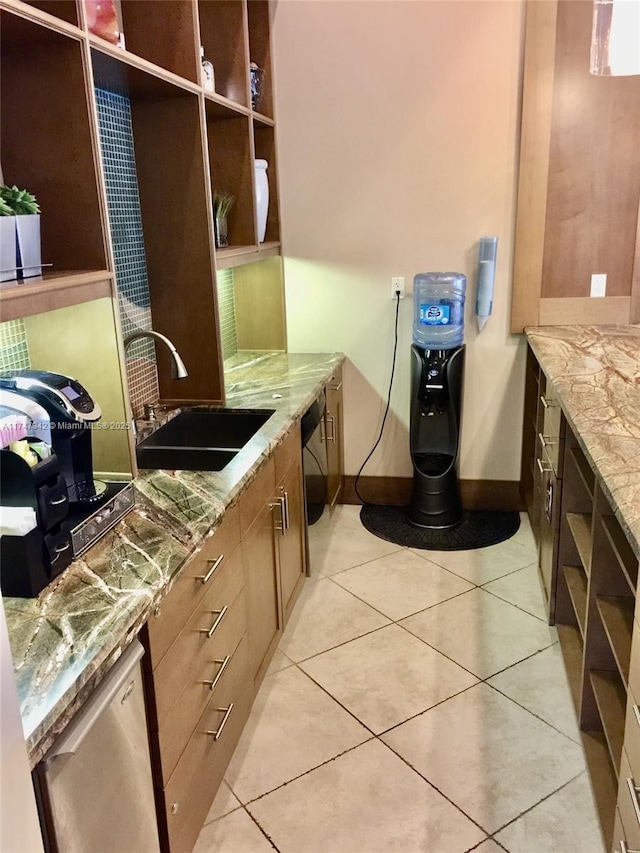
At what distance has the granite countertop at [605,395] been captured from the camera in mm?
1582

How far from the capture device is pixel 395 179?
3.40 meters

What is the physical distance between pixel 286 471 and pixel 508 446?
5.37 ft

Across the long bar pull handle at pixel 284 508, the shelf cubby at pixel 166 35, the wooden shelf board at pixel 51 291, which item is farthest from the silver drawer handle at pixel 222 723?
the shelf cubby at pixel 166 35

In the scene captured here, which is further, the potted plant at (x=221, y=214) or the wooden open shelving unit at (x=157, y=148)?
the potted plant at (x=221, y=214)

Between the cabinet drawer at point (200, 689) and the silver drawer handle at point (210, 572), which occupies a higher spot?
the silver drawer handle at point (210, 572)

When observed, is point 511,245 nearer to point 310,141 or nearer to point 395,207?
point 395,207

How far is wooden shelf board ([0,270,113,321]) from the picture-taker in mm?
1349

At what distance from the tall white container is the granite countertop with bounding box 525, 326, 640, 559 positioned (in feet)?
4.55

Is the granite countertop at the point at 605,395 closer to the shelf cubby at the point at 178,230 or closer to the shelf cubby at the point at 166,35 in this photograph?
the shelf cubby at the point at 178,230

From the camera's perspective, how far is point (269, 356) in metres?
3.59

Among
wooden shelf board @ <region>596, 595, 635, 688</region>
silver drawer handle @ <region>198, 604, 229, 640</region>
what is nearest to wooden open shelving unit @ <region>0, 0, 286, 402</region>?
silver drawer handle @ <region>198, 604, 229, 640</region>

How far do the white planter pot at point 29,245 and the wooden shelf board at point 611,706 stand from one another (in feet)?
5.87

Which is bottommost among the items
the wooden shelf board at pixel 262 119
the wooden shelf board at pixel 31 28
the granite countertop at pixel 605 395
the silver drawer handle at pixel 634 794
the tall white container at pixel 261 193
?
the silver drawer handle at pixel 634 794

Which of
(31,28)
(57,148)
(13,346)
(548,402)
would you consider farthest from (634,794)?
(31,28)
